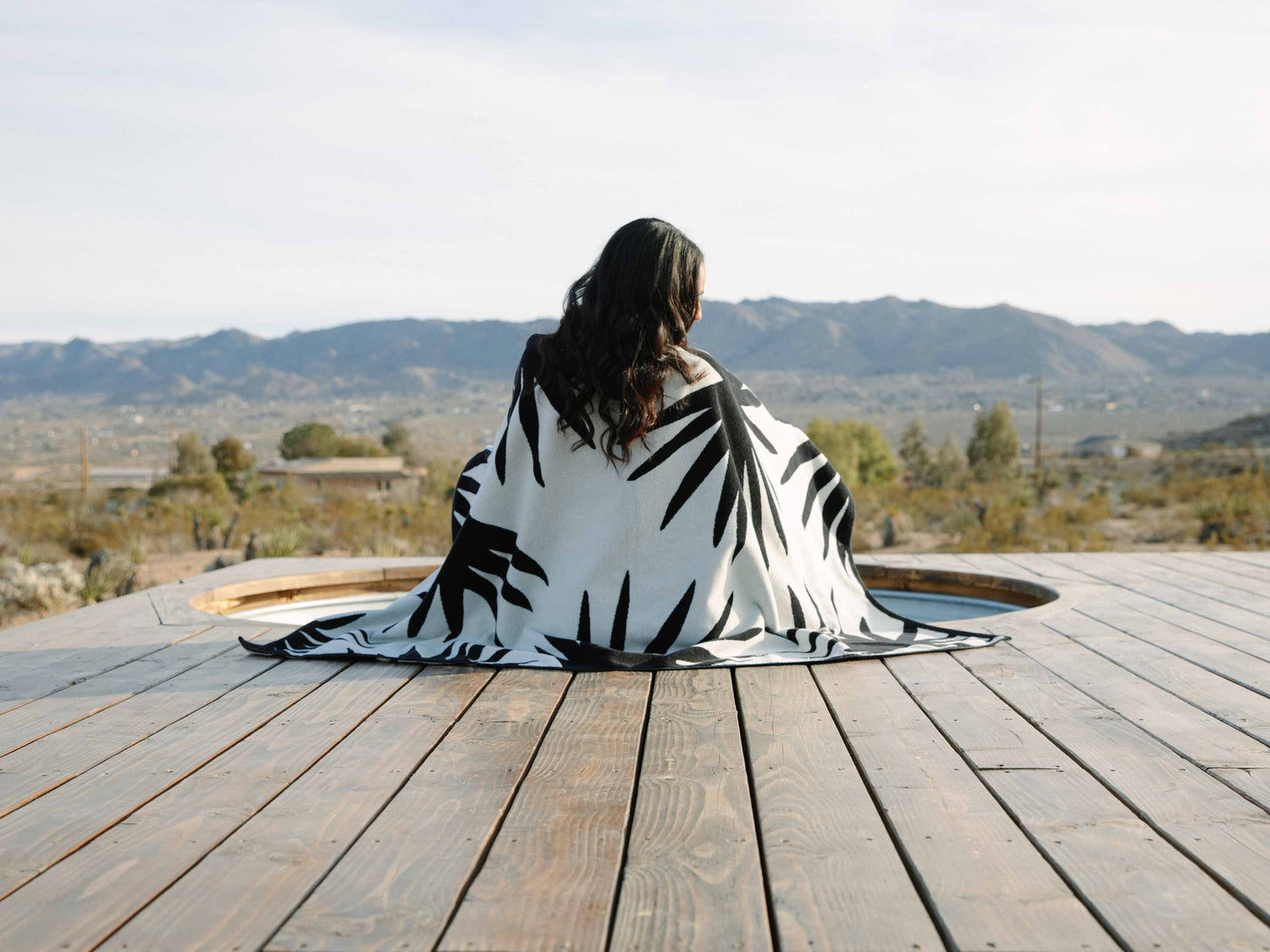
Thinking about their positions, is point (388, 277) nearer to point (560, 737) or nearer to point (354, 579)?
point (354, 579)

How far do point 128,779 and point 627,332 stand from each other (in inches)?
58.0

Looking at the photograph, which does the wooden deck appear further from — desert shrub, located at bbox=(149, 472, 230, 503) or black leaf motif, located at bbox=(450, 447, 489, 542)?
desert shrub, located at bbox=(149, 472, 230, 503)

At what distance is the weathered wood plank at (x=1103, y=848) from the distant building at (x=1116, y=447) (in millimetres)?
31893

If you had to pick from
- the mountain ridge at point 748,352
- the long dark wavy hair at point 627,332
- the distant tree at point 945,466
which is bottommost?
the distant tree at point 945,466

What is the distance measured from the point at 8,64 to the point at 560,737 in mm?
7374

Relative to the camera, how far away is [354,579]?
14.5 ft

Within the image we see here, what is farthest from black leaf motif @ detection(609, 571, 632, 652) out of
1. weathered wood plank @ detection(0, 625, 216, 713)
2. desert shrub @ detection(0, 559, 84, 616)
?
desert shrub @ detection(0, 559, 84, 616)

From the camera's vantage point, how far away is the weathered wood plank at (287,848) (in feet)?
3.56

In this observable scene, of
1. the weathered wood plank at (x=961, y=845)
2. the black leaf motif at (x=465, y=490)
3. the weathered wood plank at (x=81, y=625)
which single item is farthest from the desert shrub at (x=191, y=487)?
the weathered wood plank at (x=961, y=845)

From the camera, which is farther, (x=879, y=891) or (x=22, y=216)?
(x=22, y=216)

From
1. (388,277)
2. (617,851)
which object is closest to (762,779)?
(617,851)

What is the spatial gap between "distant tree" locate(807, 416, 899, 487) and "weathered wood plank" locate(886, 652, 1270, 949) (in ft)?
64.6

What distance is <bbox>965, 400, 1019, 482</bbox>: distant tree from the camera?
24892 mm

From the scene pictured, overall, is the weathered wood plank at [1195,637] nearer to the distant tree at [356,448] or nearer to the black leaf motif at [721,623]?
the black leaf motif at [721,623]
